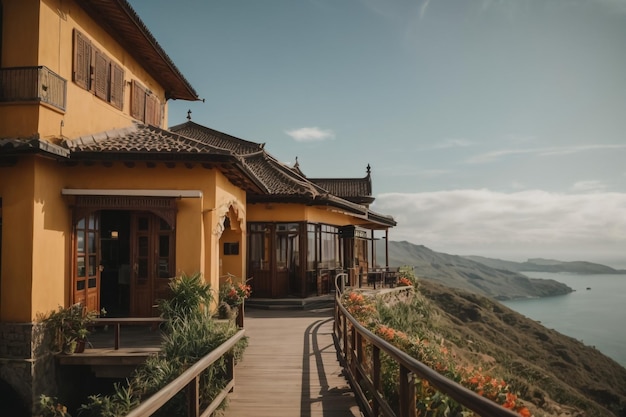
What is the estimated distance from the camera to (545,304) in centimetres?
10519

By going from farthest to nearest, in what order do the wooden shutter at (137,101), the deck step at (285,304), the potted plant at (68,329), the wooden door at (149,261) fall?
1. the deck step at (285,304)
2. the wooden shutter at (137,101)
3. the wooden door at (149,261)
4. the potted plant at (68,329)

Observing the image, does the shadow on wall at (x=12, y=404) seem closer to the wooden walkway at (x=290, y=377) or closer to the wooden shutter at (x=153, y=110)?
the wooden walkway at (x=290, y=377)

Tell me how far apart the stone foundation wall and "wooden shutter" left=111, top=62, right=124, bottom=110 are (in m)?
5.70

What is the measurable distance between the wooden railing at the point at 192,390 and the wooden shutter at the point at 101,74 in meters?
7.25

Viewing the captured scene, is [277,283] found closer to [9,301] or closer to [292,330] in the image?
[292,330]

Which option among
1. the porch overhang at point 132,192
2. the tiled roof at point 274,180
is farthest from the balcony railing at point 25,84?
the tiled roof at point 274,180

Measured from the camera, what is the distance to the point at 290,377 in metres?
7.39

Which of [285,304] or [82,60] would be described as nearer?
[82,60]

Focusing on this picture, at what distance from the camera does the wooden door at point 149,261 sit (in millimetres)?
10383

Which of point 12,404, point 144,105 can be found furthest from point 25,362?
point 144,105

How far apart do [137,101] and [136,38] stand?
1.87m

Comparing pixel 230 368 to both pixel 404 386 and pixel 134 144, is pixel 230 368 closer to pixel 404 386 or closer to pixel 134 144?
pixel 404 386

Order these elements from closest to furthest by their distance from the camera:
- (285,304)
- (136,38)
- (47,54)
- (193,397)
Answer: (193,397) → (47,54) → (136,38) → (285,304)


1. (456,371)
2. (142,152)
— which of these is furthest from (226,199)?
(456,371)
